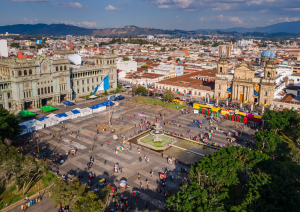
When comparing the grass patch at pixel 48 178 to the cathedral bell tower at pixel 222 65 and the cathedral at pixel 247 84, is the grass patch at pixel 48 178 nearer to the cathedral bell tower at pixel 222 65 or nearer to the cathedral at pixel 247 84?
the cathedral at pixel 247 84

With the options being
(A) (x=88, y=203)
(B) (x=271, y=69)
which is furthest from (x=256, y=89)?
(A) (x=88, y=203)

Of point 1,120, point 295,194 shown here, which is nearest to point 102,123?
point 1,120

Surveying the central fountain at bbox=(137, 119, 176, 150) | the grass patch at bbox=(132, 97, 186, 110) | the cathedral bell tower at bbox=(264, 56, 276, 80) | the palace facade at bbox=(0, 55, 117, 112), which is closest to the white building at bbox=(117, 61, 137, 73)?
the palace facade at bbox=(0, 55, 117, 112)

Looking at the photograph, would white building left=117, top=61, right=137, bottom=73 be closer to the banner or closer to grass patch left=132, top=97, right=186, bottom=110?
grass patch left=132, top=97, right=186, bottom=110

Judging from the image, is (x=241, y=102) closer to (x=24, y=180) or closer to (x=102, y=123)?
(x=102, y=123)

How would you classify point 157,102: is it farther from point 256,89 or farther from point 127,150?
point 127,150
